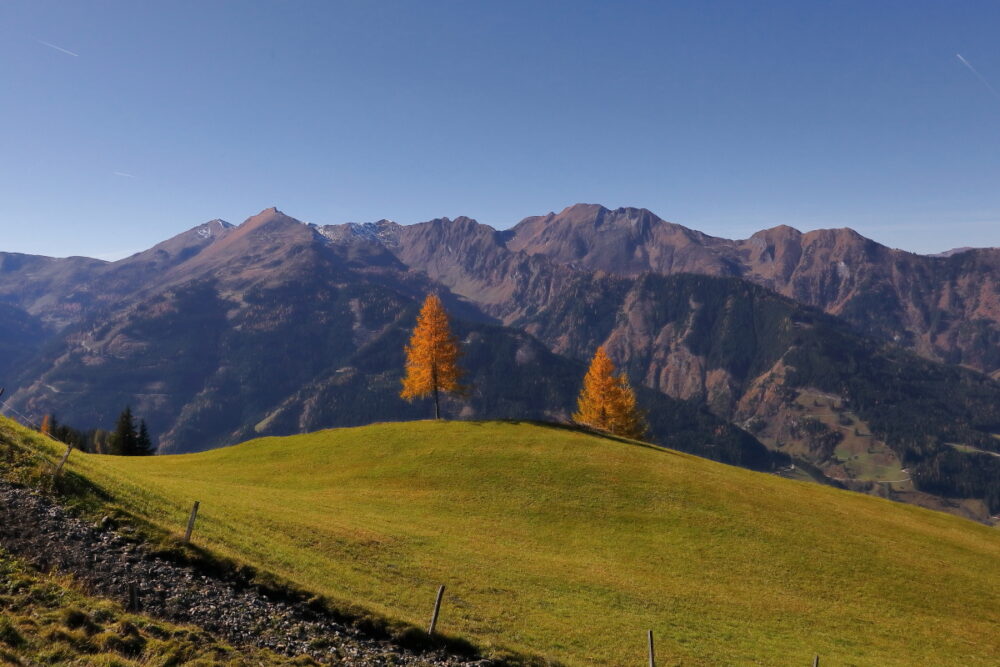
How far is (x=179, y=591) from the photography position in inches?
795

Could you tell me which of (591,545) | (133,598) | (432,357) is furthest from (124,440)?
(133,598)

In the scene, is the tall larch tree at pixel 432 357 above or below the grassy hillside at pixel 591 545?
above

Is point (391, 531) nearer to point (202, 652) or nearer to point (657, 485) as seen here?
point (202, 652)

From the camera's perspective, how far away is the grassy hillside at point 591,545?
90.6 feet

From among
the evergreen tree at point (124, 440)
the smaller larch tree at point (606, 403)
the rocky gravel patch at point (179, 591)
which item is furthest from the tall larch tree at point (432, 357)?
the evergreen tree at point (124, 440)

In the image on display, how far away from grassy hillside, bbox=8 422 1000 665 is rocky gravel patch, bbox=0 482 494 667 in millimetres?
2578

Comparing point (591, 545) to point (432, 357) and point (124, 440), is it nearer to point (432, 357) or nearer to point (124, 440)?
point (432, 357)

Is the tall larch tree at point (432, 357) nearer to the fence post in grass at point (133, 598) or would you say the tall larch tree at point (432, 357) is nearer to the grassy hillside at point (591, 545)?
the grassy hillside at point (591, 545)

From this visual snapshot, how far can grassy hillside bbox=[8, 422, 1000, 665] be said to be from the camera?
27609 mm

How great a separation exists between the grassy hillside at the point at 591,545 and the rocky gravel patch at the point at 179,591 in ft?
8.46

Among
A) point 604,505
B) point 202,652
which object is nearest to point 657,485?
point 604,505

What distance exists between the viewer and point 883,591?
3781cm

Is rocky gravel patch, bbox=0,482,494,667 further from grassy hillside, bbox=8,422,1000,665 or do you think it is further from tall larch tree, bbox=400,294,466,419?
tall larch tree, bbox=400,294,466,419

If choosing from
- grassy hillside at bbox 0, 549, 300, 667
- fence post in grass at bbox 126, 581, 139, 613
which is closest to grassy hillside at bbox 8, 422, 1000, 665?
fence post in grass at bbox 126, 581, 139, 613
